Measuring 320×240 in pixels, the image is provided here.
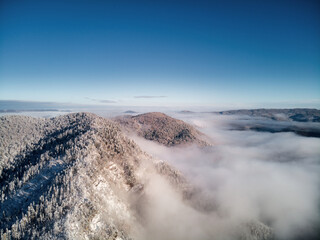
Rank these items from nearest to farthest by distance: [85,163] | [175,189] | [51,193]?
[51,193] < [85,163] < [175,189]

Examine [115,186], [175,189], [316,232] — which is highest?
[115,186]

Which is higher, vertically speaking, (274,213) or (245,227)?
(245,227)

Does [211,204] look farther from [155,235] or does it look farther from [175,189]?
[155,235]

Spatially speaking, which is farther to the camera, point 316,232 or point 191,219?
point 316,232

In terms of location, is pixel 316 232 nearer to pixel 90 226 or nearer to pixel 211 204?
pixel 211 204

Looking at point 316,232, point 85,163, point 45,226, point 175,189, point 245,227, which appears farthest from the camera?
point 316,232

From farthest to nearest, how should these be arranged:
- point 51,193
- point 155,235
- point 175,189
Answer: point 175,189
point 155,235
point 51,193

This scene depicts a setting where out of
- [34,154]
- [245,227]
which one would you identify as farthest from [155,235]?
[34,154]

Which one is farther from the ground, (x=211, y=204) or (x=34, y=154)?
(x=34, y=154)

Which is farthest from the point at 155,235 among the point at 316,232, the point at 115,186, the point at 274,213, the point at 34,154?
the point at 316,232
